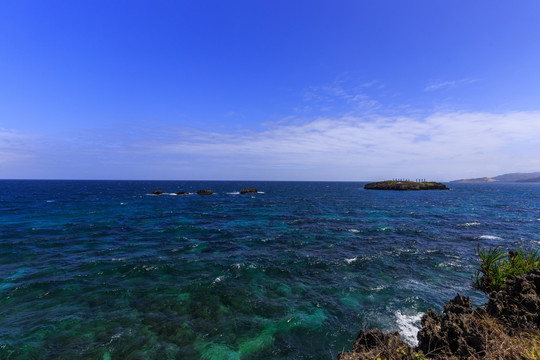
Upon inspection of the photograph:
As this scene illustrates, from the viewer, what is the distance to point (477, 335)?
6629mm

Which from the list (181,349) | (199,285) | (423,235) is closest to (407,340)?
(181,349)

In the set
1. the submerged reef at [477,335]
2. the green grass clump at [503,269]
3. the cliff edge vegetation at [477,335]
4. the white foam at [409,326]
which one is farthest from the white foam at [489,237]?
the white foam at [409,326]

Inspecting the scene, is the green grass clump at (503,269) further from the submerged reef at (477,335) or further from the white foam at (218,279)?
the white foam at (218,279)

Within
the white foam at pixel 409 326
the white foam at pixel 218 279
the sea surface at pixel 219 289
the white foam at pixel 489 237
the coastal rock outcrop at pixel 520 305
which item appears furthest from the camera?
the white foam at pixel 489 237

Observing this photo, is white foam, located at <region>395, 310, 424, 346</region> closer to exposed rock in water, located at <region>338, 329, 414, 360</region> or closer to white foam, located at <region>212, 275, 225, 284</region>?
exposed rock in water, located at <region>338, 329, 414, 360</region>

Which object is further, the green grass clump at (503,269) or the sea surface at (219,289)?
the green grass clump at (503,269)

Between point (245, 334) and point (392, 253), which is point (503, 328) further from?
point (392, 253)

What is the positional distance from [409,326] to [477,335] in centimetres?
551

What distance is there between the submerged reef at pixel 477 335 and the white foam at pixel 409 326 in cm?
228

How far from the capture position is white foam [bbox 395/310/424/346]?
10.4 metres

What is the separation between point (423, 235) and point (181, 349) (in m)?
30.5

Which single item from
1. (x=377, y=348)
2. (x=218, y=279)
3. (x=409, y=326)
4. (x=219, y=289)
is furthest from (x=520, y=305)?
(x=218, y=279)

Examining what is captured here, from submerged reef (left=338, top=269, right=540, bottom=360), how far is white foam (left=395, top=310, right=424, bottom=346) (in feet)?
7.49

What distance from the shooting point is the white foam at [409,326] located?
10.4 m
